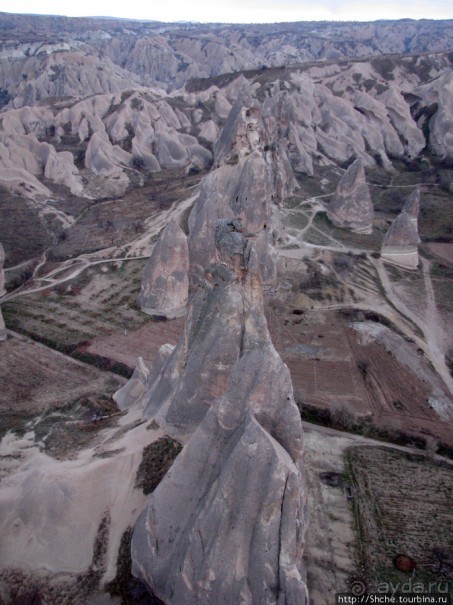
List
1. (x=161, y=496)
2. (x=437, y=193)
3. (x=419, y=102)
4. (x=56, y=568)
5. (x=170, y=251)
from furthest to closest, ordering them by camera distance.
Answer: (x=419, y=102), (x=437, y=193), (x=170, y=251), (x=56, y=568), (x=161, y=496)

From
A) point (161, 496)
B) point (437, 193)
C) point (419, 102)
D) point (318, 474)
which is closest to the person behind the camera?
point (161, 496)

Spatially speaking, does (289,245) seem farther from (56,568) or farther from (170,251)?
(56,568)

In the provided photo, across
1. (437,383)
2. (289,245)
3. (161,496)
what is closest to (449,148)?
(289,245)


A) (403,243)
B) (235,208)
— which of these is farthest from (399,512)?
(403,243)

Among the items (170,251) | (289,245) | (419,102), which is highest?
(419,102)

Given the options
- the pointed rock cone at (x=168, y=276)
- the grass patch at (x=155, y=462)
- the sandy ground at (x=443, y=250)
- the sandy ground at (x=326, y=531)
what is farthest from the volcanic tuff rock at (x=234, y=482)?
the sandy ground at (x=443, y=250)

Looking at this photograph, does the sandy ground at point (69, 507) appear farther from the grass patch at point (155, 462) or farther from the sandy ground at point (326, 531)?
the sandy ground at point (326, 531)
